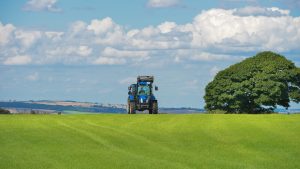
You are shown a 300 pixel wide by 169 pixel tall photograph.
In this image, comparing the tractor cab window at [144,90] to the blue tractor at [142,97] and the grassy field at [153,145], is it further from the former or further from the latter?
the grassy field at [153,145]

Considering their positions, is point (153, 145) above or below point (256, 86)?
below

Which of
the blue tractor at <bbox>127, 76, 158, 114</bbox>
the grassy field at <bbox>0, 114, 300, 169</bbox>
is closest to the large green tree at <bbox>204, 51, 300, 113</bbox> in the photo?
the blue tractor at <bbox>127, 76, 158, 114</bbox>

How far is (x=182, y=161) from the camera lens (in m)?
24.0

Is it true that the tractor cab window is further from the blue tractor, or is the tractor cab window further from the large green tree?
the large green tree

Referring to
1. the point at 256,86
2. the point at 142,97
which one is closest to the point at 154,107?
the point at 142,97

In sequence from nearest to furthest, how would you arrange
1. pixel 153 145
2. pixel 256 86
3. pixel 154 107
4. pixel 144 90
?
pixel 153 145, pixel 154 107, pixel 144 90, pixel 256 86

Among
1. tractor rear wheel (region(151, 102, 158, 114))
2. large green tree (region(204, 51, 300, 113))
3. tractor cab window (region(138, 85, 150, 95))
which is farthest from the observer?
large green tree (region(204, 51, 300, 113))

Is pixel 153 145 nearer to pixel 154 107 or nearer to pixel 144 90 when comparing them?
pixel 154 107

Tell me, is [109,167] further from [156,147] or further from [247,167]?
[156,147]

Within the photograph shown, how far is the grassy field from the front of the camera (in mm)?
23730

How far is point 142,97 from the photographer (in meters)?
68.4

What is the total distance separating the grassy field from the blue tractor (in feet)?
66.9

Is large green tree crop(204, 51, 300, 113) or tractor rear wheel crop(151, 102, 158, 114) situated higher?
large green tree crop(204, 51, 300, 113)

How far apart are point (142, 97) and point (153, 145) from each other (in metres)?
37.8
